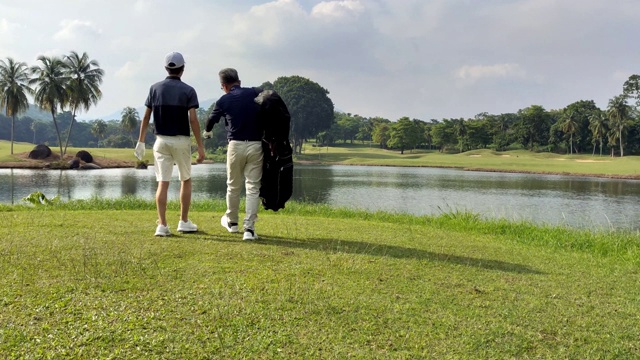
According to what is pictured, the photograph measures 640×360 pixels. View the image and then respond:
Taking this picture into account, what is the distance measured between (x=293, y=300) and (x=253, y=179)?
2852 millimetres

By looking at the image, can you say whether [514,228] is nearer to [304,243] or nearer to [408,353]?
[304,243]

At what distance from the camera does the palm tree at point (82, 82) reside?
180 feet

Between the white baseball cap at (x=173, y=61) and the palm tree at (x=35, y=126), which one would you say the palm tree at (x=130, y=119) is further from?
the white baseball cap at (x=173, y=61)

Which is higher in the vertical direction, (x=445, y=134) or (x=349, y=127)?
(x=349, y=127)

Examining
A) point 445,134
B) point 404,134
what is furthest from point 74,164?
point 445,134

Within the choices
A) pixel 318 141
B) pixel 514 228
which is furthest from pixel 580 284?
pixel 318 141

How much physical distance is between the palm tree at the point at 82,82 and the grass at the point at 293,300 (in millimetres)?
56907

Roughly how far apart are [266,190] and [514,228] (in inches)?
264

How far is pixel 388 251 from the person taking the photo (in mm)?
5762

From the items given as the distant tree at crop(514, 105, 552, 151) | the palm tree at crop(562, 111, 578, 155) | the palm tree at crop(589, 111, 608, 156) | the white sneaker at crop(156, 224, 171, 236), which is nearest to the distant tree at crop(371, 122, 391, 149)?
the distant tree at crop(514, 105, 552, 151)

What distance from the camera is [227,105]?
6.04 metres

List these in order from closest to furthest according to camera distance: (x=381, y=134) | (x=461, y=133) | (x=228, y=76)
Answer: (x=228, y=76)
(x=461, y=133)
(x=381, y=134)

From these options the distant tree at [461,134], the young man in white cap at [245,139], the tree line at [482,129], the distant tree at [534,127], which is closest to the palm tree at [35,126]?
the tree line at [482,129]

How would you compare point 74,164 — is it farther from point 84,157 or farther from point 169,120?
point 169,120
